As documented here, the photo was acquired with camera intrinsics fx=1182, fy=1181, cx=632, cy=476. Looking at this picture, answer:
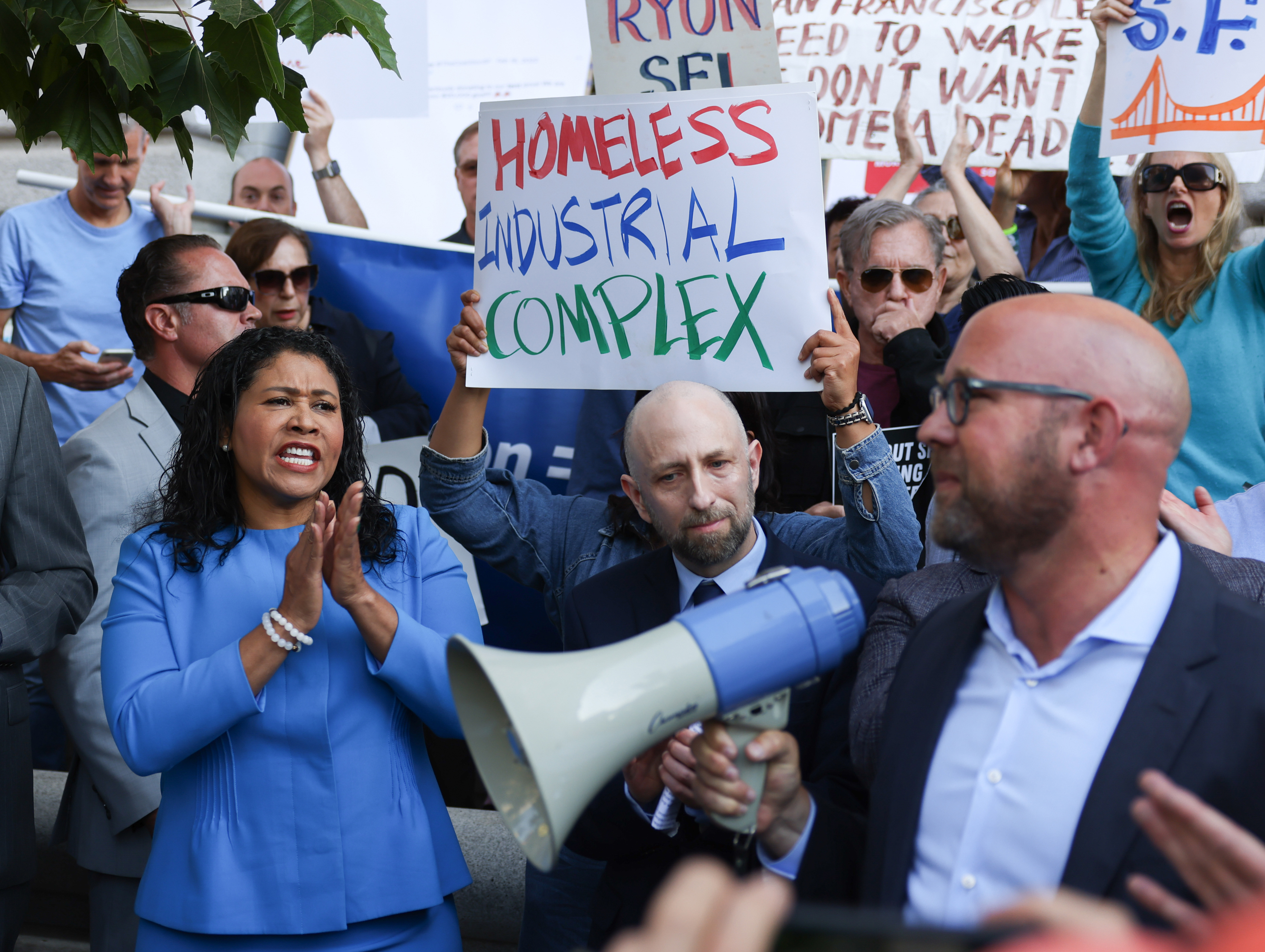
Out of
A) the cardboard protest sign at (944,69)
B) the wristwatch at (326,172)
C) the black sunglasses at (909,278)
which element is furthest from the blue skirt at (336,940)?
the wristwatch at (326,172)

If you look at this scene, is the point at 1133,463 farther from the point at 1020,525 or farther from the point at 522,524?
the point at 522,524

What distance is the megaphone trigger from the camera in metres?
1.95

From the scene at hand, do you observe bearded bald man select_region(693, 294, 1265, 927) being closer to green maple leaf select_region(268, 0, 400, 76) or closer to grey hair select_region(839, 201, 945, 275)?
green maple leaf select_region(268, 0, 400, 76)

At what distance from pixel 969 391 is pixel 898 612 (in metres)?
0.77

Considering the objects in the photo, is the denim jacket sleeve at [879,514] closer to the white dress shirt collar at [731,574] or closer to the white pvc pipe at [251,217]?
the white dress shirt collar at [731,574]

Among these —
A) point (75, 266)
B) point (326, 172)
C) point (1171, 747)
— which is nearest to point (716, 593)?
point (1171, 747)

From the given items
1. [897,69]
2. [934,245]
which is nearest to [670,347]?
[934,245]

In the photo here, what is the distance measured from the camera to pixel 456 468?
3.55 m

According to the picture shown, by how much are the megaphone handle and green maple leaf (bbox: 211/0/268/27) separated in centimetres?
196

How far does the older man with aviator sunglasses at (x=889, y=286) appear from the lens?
3.95 meters

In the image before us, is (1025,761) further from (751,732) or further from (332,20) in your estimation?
(332,20)

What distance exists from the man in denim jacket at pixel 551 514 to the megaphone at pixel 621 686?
1.27m

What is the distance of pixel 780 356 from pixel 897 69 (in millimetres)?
2582

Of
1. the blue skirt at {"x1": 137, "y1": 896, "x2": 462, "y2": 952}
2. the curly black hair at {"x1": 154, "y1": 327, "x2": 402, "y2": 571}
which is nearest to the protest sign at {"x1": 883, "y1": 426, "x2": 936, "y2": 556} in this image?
the curly black hair at {"x1": 154, "y1": 327, "x2": 402, "y2": 571}
